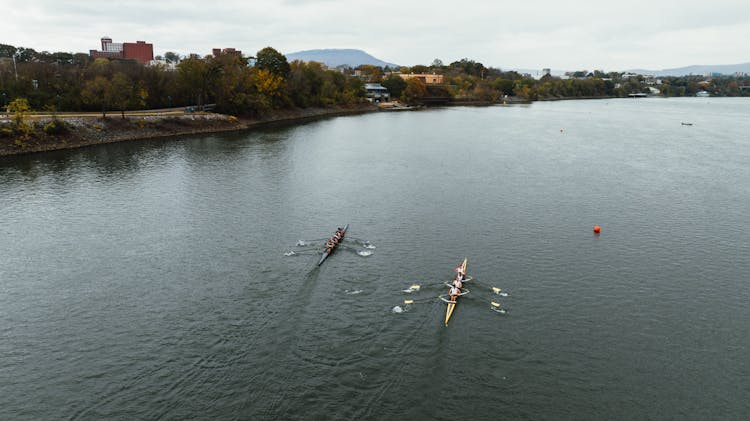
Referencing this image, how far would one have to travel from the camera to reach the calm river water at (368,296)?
25.3 m

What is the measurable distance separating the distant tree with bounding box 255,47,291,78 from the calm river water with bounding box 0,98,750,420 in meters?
87.3

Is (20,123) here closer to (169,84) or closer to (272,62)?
(169,84)

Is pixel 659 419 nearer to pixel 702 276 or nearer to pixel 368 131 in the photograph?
pixel 702 276

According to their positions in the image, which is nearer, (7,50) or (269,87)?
(269,87)

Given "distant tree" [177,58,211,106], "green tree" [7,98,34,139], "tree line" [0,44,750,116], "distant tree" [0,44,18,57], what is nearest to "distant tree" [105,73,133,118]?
"tree line" [0,44,750,116]

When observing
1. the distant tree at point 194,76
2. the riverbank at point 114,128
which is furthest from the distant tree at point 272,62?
the distant tree at point 194,76

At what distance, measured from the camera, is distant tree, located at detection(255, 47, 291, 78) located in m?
152

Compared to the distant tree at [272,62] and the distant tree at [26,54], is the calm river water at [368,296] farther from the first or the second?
the distant tree at [26,54]

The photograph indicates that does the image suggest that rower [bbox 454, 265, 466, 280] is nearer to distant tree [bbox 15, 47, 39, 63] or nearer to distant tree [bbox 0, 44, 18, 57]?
distant tree [bbox 15, 47, 39, 63]

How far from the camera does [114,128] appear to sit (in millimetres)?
99688

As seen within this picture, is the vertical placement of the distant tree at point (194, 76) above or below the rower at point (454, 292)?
above

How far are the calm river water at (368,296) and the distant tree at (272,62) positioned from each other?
87.3 meters

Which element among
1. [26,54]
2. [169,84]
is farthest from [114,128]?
[26,54]

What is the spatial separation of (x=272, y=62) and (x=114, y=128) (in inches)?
2563
